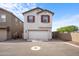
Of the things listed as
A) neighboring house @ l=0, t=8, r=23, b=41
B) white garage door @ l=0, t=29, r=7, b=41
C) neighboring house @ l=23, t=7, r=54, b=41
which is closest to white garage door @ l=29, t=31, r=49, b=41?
neighboring house @ l=23, t=7, r=54, b=41

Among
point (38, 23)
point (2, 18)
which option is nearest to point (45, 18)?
point (38, 23)

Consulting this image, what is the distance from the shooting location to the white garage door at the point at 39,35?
22.1m

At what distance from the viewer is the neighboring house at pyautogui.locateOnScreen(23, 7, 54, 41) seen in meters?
22.5

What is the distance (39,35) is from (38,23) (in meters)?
1.63

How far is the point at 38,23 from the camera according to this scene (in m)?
22.9

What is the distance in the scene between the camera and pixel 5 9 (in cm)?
2247

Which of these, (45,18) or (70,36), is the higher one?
(45,18)

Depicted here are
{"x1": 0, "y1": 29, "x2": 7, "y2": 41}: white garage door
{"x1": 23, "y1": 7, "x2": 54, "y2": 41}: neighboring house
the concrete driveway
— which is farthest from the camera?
{"x1": 23, "y1": 7, "x2": 54, "y2": 41}: neighboring house

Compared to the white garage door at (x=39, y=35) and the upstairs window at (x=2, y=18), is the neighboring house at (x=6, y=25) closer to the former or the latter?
the upstairs window at (x=2, y=18)

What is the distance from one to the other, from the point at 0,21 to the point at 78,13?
916 cm

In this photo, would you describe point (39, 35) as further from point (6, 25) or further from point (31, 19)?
point (6, 25)

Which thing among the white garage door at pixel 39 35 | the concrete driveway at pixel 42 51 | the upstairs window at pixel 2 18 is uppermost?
the upstairs window at pixel 2 18

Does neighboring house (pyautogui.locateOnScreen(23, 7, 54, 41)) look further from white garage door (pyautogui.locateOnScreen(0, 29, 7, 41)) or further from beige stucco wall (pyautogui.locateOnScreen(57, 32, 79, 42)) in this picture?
white garage door (pyautogui.locateOnScreen(0, 29, 7, 41))

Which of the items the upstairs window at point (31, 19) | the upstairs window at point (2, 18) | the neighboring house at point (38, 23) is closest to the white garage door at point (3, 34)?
the upstairs window at point (2, 18)
